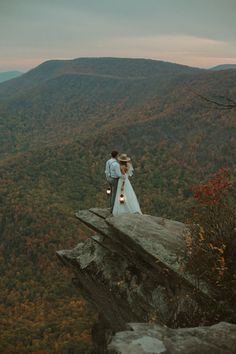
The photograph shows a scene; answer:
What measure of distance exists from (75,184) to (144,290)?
41946 mm

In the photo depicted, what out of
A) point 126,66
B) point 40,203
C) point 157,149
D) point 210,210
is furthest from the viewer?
point 126,66

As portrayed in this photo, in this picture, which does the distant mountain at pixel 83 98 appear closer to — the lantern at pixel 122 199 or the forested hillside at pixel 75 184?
the forested hillside at pixel 75 184

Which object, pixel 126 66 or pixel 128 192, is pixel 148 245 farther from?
pixel 126 66

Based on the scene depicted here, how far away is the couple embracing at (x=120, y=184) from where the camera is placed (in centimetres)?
1360

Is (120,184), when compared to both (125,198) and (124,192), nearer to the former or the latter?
(124,192)

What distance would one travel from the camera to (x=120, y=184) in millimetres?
13828

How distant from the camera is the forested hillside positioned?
29.3 meters

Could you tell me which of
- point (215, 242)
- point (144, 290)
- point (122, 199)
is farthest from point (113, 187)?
point (215, 242)

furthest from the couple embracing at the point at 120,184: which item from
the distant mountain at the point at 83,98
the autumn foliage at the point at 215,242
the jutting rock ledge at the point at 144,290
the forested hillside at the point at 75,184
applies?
the distant mountain at the point at 83,98

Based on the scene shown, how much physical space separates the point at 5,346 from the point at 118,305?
45.4ft

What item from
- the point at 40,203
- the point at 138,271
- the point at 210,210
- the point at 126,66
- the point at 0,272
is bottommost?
the point at 0,272

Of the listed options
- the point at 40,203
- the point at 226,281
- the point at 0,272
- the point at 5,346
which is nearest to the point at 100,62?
the point at 40,203

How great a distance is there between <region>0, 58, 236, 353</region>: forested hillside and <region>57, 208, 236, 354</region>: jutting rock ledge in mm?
1458

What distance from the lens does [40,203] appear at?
4612 centimetres
